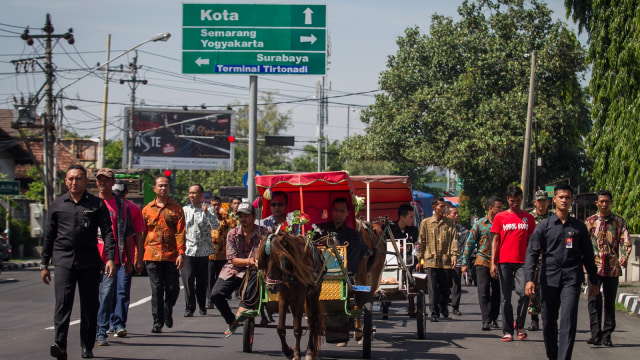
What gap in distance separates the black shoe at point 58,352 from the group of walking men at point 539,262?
460 centimetres

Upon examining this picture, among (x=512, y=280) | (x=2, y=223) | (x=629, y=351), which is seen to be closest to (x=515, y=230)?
(x=512, y=280)

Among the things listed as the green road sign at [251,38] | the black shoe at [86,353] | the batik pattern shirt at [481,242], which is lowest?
the black shoe at [86,353]

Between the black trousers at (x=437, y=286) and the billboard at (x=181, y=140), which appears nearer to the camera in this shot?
the black trousers at (x=437, y=286)

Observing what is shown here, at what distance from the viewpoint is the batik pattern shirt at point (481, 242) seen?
1152 cm

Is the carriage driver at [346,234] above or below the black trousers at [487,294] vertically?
above

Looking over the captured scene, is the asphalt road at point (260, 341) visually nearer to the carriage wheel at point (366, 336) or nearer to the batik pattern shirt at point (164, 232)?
the carriage wheel at point (366, 336)

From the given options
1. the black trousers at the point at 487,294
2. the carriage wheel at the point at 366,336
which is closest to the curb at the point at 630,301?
the black trousers at the point at 487,294

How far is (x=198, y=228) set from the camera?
1277 centimetres

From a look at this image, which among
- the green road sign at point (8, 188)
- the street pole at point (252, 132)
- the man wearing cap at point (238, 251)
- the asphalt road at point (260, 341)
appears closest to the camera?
the asphalt road at point (260, 341)

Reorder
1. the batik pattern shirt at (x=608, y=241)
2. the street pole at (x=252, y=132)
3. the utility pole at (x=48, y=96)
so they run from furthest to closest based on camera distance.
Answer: the utility pole at (x=48, y=96), the street pole at (x=252, y=132), the batik pattern shirt at (x=608, y=241)

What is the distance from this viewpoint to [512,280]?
10727 mm

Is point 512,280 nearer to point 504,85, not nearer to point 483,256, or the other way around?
point 483,256

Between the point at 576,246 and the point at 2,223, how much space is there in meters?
26.9

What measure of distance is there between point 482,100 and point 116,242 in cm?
3053
